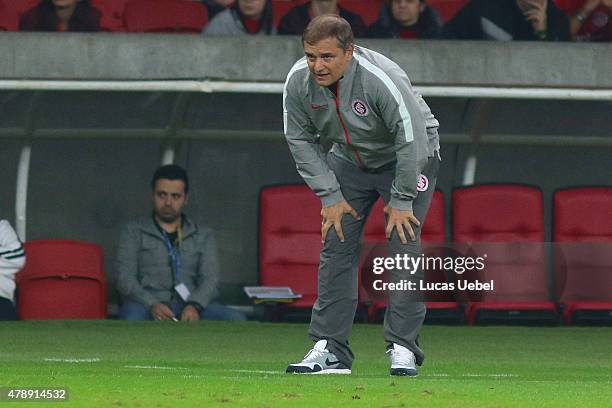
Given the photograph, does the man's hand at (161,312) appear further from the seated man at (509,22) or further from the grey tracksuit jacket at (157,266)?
the seated man at (509,22)

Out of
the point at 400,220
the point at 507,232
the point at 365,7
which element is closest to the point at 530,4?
the point at 507,232

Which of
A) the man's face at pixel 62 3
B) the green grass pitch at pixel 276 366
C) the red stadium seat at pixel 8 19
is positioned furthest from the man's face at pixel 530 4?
the red stadium seat at pixel 8 19

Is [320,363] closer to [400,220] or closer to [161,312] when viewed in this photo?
[400,220]

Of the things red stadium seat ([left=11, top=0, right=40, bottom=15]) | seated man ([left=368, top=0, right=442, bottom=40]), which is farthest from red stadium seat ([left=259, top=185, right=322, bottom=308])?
red stadium seat ([left=11, top=0, right=40, bottom=15])

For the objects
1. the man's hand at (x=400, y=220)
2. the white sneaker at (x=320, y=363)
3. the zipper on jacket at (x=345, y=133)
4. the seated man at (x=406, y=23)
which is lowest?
the white sneaker at (x=320, y=363)

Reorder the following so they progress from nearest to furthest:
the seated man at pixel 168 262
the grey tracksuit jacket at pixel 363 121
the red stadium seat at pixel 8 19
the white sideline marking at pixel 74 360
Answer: the grey tracksuit jacket at pixel 363 121 < the white sideline marking at pixel 74 360 < the seated man at pixel 168 262 < the red stadium seat at pixel 8 19

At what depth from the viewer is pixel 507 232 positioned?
11.6 metres

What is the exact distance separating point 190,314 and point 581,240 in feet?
9.91

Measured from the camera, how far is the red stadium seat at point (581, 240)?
11.4m

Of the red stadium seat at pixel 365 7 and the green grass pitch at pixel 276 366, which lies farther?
the red stadium seat at pixel 365 7

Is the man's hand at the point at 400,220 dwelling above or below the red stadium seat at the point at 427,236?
below

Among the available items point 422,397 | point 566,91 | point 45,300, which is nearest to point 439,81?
point 566,91

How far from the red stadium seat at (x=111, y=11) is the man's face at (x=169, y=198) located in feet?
7.45

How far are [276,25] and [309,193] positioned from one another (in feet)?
4.38
